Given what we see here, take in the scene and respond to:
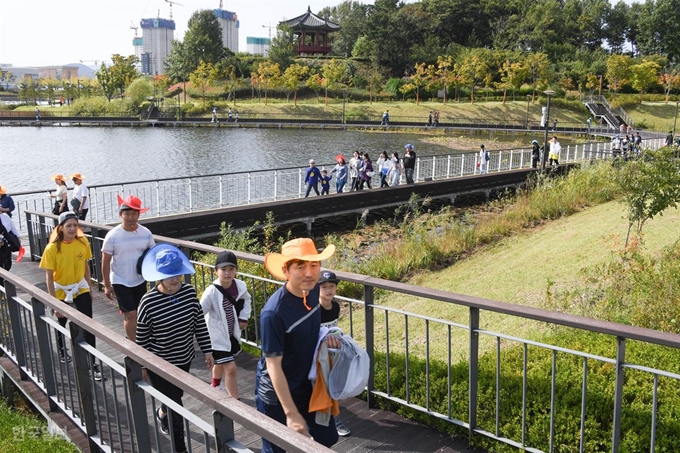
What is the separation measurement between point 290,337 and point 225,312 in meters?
1.71

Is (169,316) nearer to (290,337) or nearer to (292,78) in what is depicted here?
(290,337)

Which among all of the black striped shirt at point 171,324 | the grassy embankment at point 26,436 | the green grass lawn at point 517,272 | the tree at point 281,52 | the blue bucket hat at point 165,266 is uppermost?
the tree at point 281,52

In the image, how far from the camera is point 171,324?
167 inches

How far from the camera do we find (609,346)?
5.56 metres

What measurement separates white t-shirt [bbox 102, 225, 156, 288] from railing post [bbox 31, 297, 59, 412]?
1263 millimetres

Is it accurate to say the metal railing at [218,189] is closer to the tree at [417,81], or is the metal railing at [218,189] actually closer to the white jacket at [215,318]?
the white jacket at [215,318]

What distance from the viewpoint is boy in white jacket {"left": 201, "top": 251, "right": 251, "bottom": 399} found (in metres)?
4.71

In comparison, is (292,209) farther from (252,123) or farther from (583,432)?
(252,123)

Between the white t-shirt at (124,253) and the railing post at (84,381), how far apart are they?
73.0 inches

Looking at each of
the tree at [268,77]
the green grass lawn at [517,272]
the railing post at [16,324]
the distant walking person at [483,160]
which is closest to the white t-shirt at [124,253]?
the railing post at [16,324]

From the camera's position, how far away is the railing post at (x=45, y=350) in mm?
4621

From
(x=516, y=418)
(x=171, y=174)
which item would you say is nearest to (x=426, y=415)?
(x=516, y=418)

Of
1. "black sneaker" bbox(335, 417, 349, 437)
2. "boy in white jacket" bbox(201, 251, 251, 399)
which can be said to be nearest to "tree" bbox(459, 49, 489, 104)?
"boy in white jacket" bbox(201, 251, 251, 399)

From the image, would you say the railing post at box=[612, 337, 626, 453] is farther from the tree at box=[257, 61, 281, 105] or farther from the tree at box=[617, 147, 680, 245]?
the tree at box=[257, 61, 281, 105]
